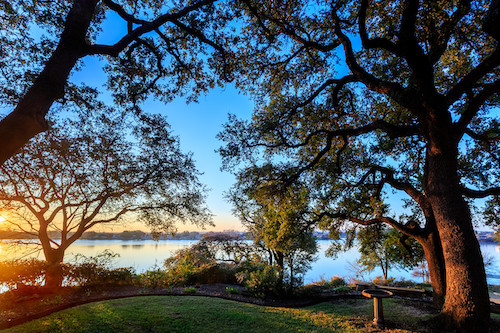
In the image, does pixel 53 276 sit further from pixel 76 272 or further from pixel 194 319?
pixel 194 319

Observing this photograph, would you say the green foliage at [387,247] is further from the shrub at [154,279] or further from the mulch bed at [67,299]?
the shrub at [154,279]

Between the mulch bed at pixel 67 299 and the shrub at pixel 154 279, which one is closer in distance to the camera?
the mulch bed at pixel 67 299

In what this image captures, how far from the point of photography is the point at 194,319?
5.22 m

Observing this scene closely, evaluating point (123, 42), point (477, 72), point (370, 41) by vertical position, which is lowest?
point (123, 42)

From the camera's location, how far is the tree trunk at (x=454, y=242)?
16.0 feet

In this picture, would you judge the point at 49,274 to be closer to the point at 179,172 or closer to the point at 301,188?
the point at 179,172

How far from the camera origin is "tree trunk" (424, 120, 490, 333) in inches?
192

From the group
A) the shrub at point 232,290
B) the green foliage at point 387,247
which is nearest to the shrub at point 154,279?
the shrub at point 232,290

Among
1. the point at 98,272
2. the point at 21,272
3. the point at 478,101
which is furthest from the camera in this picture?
the point at 98,272

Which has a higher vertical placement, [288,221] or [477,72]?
[477,72]

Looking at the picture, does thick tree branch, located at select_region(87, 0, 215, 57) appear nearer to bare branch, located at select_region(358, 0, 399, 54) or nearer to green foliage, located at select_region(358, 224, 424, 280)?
bare branch, located at select_region(358, 0, 399, 54)

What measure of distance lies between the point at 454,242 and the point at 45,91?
8.28 meters

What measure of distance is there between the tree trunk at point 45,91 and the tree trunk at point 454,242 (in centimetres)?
803

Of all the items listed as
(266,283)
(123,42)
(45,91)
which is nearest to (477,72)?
(123,42)
